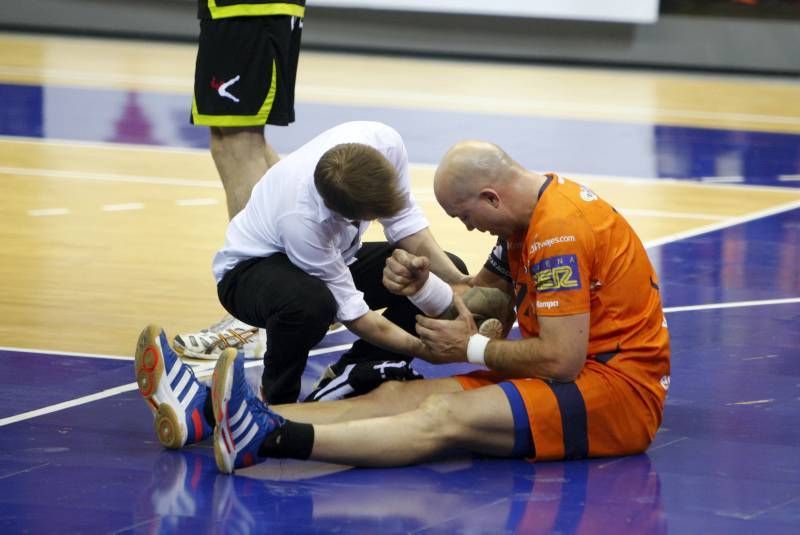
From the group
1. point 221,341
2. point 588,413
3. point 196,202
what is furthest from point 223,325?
point 196,202

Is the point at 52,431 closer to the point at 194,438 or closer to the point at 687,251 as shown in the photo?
the point at 194,438

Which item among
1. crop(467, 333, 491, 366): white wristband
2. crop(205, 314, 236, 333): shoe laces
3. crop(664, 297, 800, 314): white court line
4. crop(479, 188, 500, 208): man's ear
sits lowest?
crop(664, 297, 800, 314): white court line

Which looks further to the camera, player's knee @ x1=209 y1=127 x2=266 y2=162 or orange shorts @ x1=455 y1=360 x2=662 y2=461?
player's knee @ x1=209 y1=127 x2=266 y2=162

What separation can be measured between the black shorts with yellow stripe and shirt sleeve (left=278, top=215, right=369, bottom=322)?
145 centimetres

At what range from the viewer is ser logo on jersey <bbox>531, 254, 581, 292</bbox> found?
4.03m

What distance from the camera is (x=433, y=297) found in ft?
15.0

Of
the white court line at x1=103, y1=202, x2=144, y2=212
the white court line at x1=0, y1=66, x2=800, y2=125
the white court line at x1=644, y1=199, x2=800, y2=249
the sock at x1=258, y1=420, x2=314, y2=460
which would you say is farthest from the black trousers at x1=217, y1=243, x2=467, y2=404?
the white court line at x1=0, y1=66, x2=800, y2=125

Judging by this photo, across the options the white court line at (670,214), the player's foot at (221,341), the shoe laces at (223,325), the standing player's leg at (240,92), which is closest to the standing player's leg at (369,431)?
the player's foot at (221,341)

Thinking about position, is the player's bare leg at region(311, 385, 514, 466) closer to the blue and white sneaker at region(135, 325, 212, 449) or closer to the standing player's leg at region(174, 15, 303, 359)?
the blue and white sneaker at region(135, 325, 212, 449)

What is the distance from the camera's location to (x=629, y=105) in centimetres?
1315

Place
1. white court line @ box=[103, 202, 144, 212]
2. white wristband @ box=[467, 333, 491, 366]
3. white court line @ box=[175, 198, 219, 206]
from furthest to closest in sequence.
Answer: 1. white court line @ box=[175, 198, 219, 206]
2. white court line @ box=[103, 202, 144, 212]
3. white wristband @ box=[467, 333, 491, 366]

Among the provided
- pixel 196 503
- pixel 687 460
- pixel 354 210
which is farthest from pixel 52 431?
pixel 687 460

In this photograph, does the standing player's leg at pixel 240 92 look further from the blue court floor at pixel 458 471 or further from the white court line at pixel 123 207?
the white court line at pixel 123 207

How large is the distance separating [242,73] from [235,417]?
2281 mm
